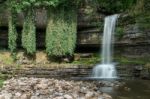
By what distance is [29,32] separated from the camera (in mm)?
25156

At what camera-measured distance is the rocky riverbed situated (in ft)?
53.4

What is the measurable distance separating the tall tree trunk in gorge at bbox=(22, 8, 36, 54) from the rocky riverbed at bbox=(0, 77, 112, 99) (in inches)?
216

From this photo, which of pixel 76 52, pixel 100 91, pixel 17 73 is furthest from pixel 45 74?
pixel 100 91

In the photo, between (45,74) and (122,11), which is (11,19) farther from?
(122,11)

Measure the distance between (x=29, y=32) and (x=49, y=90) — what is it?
8.37 meters

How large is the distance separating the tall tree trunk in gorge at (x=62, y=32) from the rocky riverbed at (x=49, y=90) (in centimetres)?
513

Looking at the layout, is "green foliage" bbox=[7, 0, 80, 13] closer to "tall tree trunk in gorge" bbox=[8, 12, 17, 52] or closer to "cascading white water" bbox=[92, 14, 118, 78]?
"tall tree trunk in gorge" bbox=[8, 12, 17, 52]

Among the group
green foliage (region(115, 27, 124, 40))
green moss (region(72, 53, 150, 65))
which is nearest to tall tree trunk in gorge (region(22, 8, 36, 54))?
green moss (region(72, 53, 150, 65))

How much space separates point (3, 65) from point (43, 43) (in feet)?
12.2

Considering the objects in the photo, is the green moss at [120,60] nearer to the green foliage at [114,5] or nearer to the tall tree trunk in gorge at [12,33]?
the green foliage at [114,5]

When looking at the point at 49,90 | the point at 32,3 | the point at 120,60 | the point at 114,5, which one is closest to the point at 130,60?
the point at 120,60

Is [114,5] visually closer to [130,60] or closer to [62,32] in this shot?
[62,32]

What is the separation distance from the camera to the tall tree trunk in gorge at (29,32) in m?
25.2

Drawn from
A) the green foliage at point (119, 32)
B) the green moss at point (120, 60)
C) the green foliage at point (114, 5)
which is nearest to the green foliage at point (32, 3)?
the green foliage at point (114, 5)
